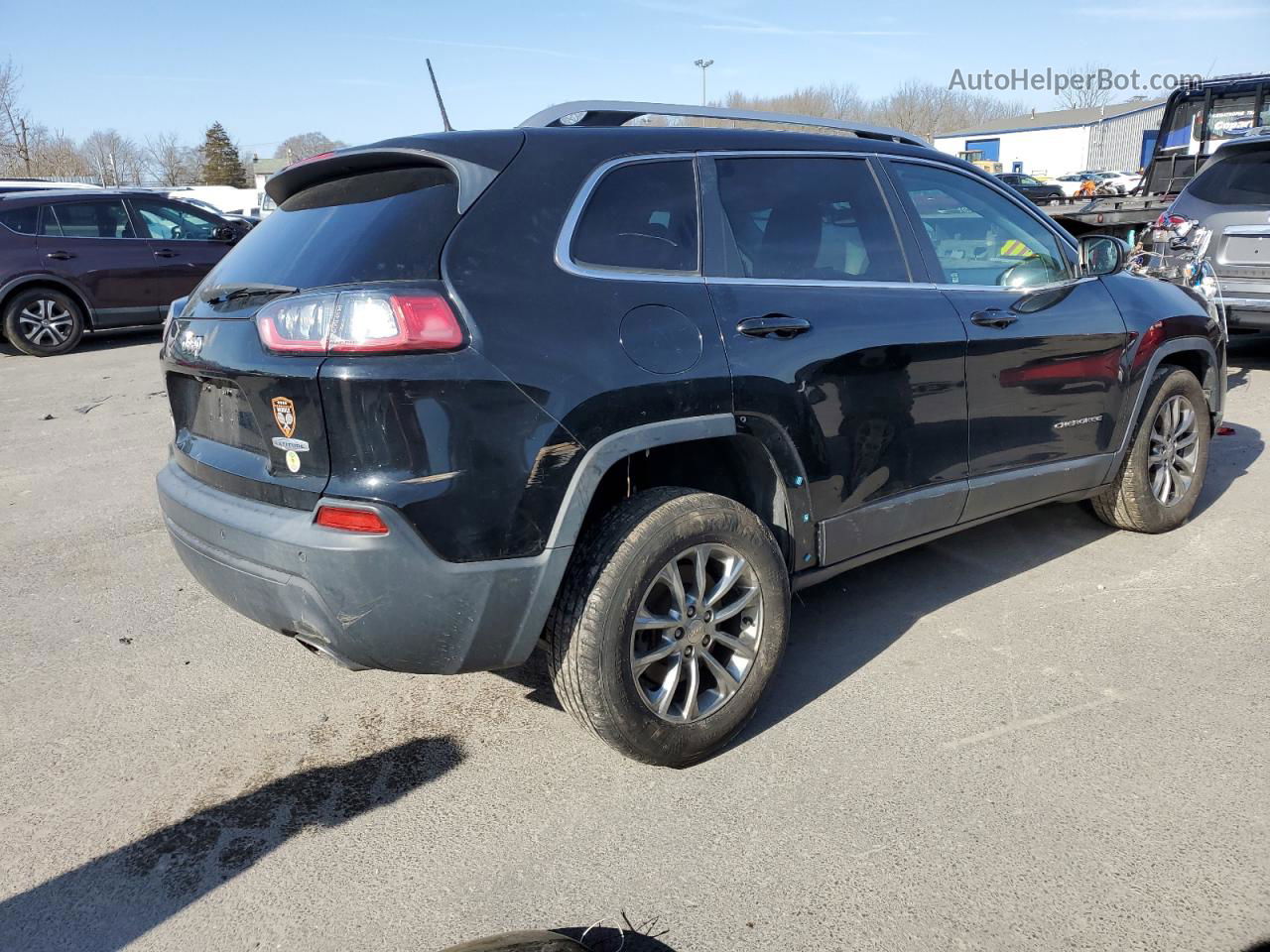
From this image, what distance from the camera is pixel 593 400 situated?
2752mm

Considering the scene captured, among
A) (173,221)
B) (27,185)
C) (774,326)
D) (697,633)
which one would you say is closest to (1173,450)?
(774,326)

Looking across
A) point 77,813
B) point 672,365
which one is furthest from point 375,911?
point 672,365

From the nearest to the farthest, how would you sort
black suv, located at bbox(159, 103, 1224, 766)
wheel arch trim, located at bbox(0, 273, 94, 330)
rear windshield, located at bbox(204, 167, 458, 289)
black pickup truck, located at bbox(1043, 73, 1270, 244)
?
black suv, located at bbox(159, 103, 1224, 766) < rear windshield, located at bbox(204, 167, 458, 289) < wheel arch trim, located at bbox(0, 273, 94, 330) < black pickup truck, located at bbox(1043, 73, 1270, 244)

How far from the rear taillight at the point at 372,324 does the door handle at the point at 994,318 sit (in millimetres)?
2158

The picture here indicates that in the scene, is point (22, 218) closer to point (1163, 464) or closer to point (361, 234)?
point (361, 234)

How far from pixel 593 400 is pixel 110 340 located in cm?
1220

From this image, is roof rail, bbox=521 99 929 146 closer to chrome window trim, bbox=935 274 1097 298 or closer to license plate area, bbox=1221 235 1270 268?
chrome window trim, bbox=935 274 1097 298

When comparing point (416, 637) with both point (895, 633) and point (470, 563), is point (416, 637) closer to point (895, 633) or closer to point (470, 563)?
point (470, 563)

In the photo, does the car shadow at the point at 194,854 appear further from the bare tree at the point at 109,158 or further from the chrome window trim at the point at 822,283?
the bare tree at the point at 109,158

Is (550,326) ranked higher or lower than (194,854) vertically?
higher

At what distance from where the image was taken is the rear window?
11.1 m

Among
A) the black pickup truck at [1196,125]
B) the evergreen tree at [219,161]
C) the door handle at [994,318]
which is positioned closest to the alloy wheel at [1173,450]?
the door handle at [994,318]

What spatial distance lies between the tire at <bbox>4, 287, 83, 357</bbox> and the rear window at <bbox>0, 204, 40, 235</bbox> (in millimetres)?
645

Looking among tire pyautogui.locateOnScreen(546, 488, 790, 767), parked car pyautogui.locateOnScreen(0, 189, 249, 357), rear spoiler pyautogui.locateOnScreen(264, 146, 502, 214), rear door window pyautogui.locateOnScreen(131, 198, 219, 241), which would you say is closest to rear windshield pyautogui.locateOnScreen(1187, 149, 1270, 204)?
tire pyautogui.locateOnScreen(546, 488, 790, 767)
